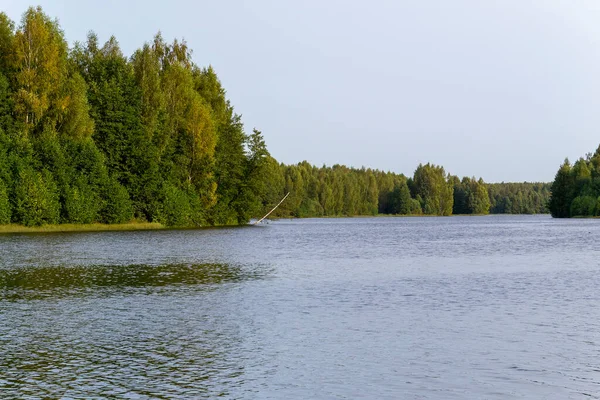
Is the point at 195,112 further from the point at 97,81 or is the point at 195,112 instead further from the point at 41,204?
the point at 41,204

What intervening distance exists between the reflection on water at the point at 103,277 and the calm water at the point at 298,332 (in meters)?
0.11

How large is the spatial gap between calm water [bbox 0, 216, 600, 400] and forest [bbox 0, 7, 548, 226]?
50.1m

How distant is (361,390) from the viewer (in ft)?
48.9

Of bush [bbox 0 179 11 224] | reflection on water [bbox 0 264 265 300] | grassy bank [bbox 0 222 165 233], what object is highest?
bush [bbox 0 179 11 224]

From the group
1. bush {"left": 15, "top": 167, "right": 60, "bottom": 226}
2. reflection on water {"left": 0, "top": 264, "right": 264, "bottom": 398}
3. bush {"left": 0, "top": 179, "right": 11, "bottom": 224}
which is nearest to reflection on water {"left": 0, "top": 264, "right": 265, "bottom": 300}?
reflection on water {"left": 0, "top": 264, "right": 264, "bottom": 398}

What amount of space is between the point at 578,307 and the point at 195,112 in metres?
84.1

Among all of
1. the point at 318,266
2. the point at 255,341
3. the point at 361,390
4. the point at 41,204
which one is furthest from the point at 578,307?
the point at 41,204

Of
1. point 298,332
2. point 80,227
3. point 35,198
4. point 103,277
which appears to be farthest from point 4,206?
point 298,332

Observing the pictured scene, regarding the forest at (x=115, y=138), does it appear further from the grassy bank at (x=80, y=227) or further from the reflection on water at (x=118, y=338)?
the reflection on water at (x=118, y=338)

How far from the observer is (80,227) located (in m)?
95.3

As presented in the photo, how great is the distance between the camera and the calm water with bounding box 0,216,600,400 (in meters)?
15.4

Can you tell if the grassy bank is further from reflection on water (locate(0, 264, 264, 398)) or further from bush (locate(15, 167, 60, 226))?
reflection on water (locate(0, 264, 264, 398))

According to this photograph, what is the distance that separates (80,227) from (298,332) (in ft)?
260

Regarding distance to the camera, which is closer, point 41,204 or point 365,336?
point 365,336
